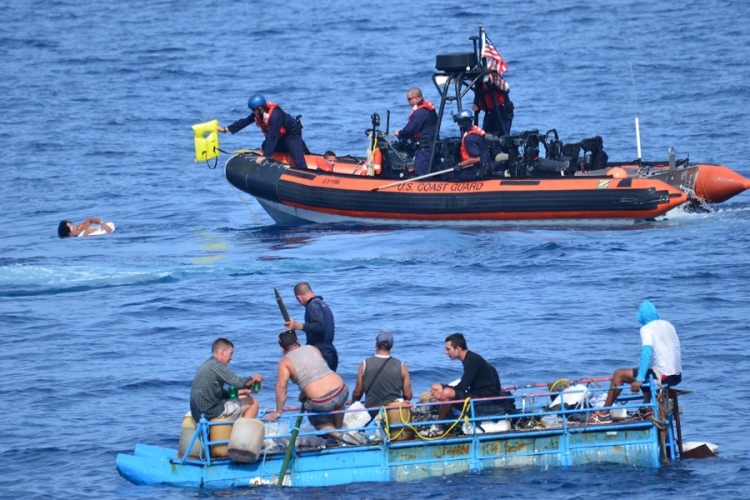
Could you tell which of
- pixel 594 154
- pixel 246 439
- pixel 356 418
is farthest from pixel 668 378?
pixel 594 154

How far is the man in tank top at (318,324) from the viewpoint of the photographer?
13259mm

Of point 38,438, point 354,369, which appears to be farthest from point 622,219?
point 38,438

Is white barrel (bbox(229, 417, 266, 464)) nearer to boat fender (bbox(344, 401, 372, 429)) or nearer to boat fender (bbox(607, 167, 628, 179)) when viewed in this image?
boat fender (bbox(344, 401, 372, 429))

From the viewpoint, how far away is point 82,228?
85.4 feet

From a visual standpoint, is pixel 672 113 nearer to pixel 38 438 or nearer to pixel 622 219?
pixel 622 219

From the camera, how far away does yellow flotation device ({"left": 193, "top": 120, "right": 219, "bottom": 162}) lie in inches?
979

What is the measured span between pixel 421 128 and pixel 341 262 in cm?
327

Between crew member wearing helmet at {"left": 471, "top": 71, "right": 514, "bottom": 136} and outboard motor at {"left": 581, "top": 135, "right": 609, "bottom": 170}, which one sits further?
crew member wearing helmet at {"left": 471, "top": 71, "right": 514, "bottom": 136}

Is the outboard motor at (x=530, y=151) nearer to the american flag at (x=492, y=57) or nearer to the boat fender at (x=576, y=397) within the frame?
the american flag at (x=492, y=57)

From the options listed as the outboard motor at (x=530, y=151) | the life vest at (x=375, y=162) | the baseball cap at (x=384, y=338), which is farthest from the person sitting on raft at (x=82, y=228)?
the baseball cap at (x=384, y=338)

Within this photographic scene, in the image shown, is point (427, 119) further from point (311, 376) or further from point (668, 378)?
point (311, 376)

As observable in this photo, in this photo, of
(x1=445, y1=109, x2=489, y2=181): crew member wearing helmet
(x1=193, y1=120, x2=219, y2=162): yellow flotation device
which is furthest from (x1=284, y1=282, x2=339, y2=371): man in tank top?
(x1=193, y1=120, x2=219, y2=162): yellow flotation device

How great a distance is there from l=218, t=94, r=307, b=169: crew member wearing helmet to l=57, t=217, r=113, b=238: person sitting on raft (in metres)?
3.44

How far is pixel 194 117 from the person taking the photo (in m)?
39.9
